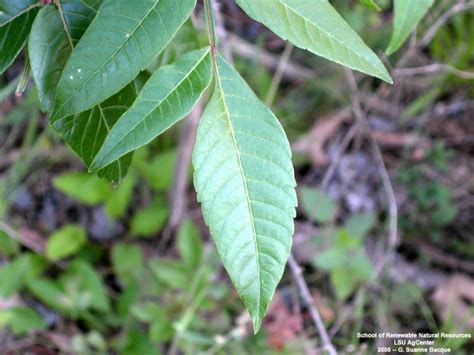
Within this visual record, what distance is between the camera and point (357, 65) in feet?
2.57

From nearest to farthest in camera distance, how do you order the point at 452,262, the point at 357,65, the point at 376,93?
the point at 357,65, the point at 452,262, the point at 376,93

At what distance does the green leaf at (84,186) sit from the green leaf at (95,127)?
131cm

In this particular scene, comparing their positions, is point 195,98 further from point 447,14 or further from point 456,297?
point 456,297

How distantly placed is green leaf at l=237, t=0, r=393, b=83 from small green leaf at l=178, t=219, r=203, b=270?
53.6 inches

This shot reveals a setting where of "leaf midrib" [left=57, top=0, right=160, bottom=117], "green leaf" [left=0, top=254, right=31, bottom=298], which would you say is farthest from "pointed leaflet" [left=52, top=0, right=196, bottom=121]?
"green leaf" [left=0, top=254, right=31, bottom=298]

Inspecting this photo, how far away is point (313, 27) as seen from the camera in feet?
2.63

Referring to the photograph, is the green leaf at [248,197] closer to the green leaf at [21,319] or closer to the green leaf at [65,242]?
the green leaf at [21,319]

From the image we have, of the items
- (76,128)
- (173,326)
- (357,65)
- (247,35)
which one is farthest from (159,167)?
(357,65)

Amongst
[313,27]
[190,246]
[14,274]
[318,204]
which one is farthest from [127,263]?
[313,27]

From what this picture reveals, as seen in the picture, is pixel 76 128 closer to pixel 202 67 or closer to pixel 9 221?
pixel 202 67

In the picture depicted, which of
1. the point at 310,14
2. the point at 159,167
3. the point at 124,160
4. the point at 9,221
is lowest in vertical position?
the point at 9,221

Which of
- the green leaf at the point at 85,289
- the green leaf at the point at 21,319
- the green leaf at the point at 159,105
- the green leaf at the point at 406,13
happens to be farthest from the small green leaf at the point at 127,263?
the green leaf at the point at 406,13

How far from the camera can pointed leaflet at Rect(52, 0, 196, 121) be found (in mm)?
759

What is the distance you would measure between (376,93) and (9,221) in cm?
176
